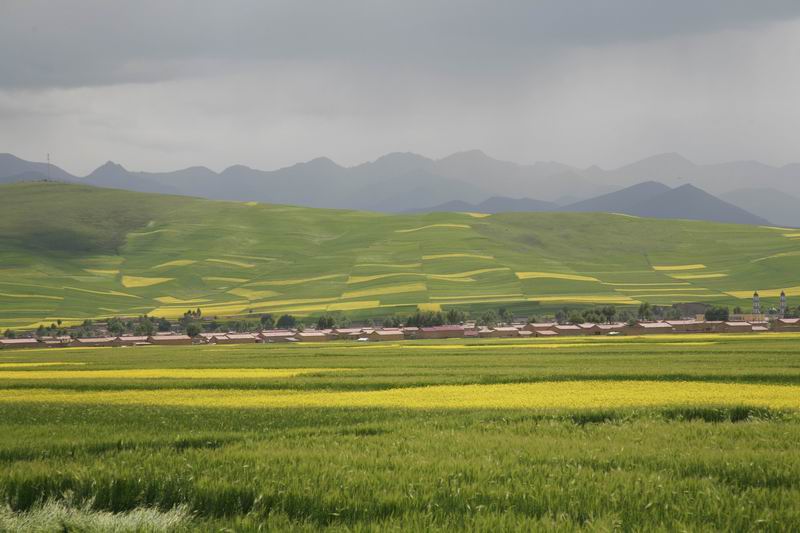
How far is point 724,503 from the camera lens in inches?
447

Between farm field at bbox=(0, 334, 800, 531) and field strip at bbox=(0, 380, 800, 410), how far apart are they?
0.16 meters

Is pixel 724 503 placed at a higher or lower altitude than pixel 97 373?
higher

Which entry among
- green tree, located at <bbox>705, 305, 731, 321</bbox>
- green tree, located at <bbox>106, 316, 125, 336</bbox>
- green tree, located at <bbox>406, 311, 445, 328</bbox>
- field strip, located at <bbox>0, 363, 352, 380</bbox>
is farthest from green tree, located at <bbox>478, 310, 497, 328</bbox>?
field strip, located at <bbox>0, 363, 352, 380</bbox>

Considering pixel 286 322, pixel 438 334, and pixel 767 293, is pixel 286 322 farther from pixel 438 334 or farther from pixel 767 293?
pixel 767 293

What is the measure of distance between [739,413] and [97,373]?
40.2m

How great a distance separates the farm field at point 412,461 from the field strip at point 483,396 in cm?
16

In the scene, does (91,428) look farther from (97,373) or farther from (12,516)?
(97,373)

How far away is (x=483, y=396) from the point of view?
3141 centimetres

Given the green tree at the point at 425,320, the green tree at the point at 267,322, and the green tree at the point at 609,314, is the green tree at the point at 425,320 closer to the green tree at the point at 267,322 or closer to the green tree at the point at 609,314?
the green tree at the point at 609,314

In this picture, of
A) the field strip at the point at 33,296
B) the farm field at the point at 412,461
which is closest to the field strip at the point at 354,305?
the field strip at the point at 33,296

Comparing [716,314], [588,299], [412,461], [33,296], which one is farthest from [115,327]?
[412,461]

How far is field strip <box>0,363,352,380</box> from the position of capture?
1805 inches

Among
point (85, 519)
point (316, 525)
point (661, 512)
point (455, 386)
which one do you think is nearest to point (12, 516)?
point (85, 519)

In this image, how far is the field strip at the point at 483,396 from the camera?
88.5ft
